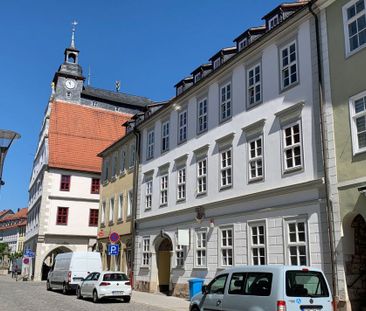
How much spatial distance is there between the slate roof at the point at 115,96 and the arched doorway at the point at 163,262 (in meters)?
57.0

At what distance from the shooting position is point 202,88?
25422 mm

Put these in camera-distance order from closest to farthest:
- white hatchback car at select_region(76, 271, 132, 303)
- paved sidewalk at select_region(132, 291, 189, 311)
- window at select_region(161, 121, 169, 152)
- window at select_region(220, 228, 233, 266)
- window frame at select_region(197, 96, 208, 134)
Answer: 1. paved sidewalk at select_region(132, 291, 189, 311)
2. window at select_region(220, 228, 233, 266)
3. white hatchback car at select_region(76, 271, 132, 303)
4. window frame at select_region(197, 96, 208, 134)
5. window at select_region(161, 121, 169, 152)

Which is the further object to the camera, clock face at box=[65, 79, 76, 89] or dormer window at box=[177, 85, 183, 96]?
clock face at box=[65, 79, 76, 89]

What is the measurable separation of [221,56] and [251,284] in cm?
1535

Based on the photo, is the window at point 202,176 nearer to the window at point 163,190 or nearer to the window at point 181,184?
the window at point 181,184

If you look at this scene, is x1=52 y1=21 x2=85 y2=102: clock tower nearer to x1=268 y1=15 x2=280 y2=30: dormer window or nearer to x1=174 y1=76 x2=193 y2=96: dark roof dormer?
x1=174 y1=76 x2=193 y2=96: dark roof dormer

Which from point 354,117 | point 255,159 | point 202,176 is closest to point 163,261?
point 202,176

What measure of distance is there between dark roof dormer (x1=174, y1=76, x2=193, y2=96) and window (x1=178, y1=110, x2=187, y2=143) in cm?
154

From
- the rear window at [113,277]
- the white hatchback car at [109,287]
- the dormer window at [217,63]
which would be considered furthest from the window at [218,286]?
the dormer window at [217,63]

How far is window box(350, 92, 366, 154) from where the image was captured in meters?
15.0

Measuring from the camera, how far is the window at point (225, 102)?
22788 mm

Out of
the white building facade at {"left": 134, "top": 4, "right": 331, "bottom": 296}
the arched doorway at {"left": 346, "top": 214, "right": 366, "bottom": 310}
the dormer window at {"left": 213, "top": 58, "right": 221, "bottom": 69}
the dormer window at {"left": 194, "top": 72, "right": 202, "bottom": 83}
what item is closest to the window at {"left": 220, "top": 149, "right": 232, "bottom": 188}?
the white building facade at {"left": 134, "top": 4, "right": 331, "bottom": 296}

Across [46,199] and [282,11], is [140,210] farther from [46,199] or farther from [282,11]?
[46,199]

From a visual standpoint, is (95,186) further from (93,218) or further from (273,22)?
(273,22)
